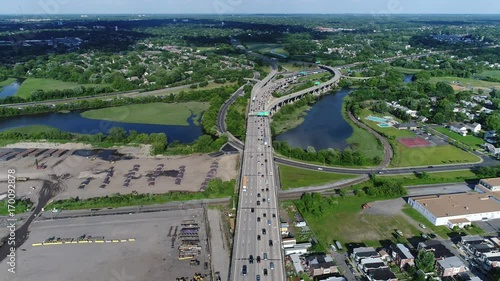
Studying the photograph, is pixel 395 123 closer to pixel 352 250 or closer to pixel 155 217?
pixel 352 250

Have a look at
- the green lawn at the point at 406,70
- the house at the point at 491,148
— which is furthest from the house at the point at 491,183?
the green lawn at the point at 406,70

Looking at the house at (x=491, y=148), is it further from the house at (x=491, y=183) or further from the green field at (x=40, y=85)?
the green field at (x=40, y=85)

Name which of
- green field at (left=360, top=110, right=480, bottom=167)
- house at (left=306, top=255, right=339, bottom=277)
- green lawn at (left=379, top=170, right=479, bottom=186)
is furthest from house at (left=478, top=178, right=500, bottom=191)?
house at (left=306, top=255, right=339, bottom=277)

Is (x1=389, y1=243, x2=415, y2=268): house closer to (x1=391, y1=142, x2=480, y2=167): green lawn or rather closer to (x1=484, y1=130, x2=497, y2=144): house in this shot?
(x1=391, y1=142, x2=480, y2=167): green lawn

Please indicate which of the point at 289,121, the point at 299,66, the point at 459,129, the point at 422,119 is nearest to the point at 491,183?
the point at 459,129

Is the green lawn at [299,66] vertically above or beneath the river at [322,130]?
above

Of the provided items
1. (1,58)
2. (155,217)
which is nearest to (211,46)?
(1,58)
